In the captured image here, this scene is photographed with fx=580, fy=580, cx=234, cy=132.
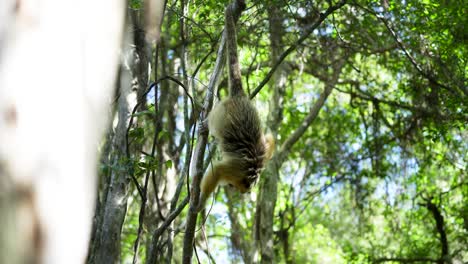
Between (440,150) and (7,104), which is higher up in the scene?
(440,150)

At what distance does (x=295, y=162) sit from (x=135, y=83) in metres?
8.86

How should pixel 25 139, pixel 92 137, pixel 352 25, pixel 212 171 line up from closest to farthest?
pixel 25 139 → pixel 92 137 → pixel 212 171 → pixel 352 25

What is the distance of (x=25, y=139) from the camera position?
5.05 ft

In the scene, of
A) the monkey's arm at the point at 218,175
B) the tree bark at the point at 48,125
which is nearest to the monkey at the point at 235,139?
the monkey's arm at the point at 218,175

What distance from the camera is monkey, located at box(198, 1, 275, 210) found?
18.7 ft

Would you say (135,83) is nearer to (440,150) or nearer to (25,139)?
(25,139)

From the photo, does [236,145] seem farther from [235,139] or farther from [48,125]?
[48,125]

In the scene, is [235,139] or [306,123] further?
[306,123]

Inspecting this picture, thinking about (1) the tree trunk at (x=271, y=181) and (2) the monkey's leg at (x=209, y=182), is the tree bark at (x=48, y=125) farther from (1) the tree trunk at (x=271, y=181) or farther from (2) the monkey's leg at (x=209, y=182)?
(1) the tree trunk at (x=271, y=181)

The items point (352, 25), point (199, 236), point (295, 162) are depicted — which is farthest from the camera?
point (295, 162)

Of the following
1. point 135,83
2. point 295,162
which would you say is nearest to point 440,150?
point 295,162

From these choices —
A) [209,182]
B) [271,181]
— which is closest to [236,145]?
[209,182]

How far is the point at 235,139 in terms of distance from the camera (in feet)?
19.2

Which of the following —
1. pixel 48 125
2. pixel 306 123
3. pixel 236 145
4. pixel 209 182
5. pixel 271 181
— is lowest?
pixel 48 125
